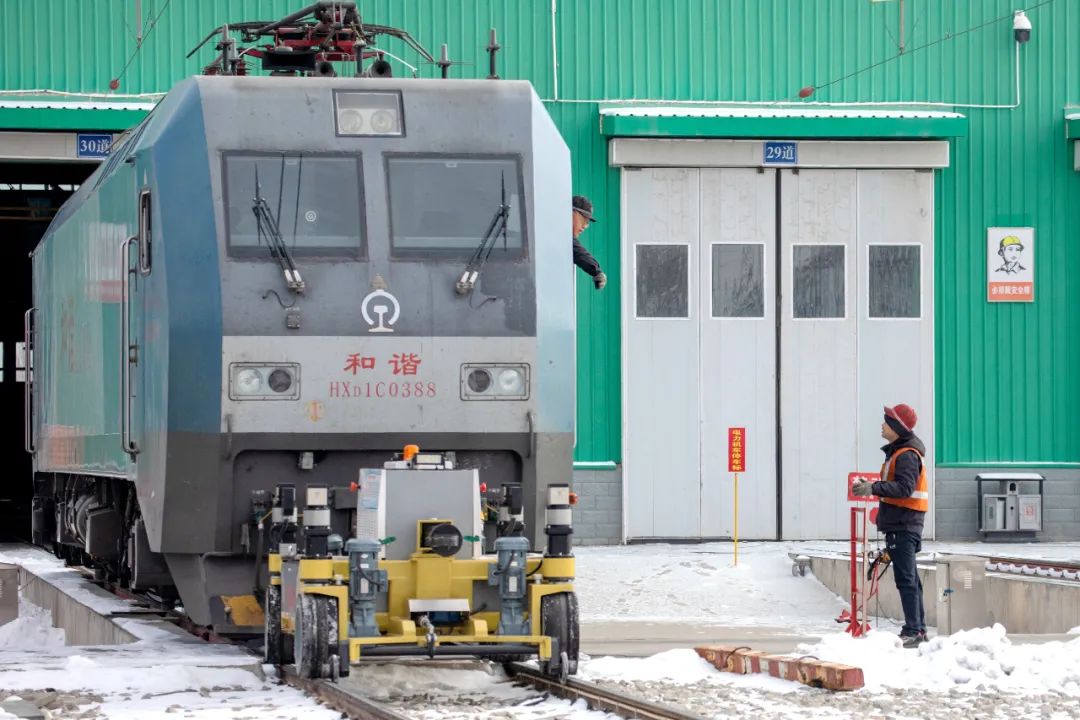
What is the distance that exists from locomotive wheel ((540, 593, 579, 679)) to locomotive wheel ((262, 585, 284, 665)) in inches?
61.9

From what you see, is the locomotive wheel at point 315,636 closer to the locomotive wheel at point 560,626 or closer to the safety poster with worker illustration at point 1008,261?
the locomotive wheel at point 560,626

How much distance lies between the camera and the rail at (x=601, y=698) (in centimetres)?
873

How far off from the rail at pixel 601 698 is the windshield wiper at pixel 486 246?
221cm

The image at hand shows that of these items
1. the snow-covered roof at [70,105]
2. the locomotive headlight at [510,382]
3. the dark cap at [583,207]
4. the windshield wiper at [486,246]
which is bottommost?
the locomotive headlight at [510,382]

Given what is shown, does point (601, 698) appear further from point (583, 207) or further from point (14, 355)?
point (14, 355)

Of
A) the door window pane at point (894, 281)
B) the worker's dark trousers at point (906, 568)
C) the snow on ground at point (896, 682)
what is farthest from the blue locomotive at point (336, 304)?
the door window pane at point (894, 281)

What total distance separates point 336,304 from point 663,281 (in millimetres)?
12788

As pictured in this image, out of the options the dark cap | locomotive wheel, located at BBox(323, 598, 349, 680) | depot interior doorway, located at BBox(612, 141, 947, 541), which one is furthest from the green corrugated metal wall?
locomotive wheel, located at BBox(323, 598, 349, 680)

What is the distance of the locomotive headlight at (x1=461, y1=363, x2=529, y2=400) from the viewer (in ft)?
36.0

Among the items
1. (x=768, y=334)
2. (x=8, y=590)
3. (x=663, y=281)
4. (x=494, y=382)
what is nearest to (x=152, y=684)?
(x=494, y=382)

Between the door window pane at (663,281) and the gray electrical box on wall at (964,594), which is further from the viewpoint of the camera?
the door window pane at (663,281)

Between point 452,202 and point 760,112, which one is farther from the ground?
point 760,112

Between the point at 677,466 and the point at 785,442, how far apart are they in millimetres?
1346

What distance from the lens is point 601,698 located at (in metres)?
9.34
